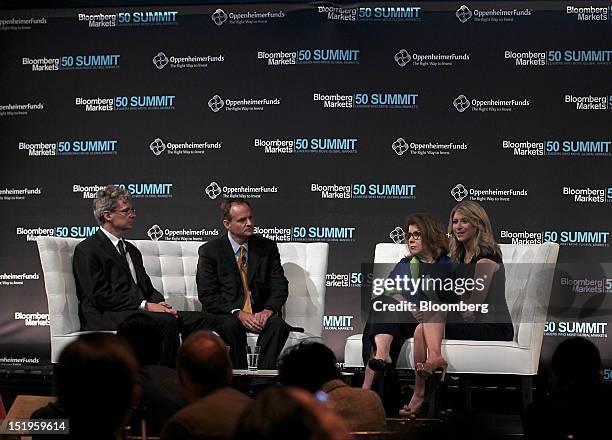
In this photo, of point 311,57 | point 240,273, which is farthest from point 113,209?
point 311,57

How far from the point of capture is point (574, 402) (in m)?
3.37

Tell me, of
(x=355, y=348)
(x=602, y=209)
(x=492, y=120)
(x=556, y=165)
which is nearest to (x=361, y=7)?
(x=492, y=120)

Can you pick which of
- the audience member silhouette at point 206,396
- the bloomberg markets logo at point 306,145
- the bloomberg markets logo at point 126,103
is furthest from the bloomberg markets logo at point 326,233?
the audience member silhouette at point 206,396

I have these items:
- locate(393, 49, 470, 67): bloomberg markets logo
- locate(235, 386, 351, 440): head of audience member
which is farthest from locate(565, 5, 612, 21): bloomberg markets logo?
locate(235, 386, 351, 440): head of audience member

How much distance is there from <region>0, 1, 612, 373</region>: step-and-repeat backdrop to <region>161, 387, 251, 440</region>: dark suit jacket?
5.30 metres

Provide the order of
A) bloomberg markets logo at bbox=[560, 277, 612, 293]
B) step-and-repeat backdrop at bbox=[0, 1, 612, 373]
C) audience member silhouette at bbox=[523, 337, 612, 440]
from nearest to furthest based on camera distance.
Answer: audience member silhouette at bbox=[523, 337, 612, 440] < bloomberg markets logo at bbox=[560, 277, 612, 293] < step-and-repeat backdrop at bbox=[0, 1, 612, 373]

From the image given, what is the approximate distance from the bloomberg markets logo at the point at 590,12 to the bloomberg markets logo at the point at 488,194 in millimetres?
1454

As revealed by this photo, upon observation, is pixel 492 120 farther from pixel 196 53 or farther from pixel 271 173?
pixel 196 53

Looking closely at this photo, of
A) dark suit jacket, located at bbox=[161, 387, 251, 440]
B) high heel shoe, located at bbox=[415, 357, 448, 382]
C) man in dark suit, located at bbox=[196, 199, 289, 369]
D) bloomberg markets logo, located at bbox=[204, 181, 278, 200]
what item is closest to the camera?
dark suit jacket, located at bbox=[161, 387, 251, 440]

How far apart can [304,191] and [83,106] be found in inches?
79.2

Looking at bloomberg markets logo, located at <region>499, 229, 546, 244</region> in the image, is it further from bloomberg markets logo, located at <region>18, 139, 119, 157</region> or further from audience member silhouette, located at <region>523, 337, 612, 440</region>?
audience member silhouette, located at <region>523, 337, 612, 440</region>

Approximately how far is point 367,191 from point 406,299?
7.93ft

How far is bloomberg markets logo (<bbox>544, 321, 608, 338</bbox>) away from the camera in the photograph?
25.8 ft

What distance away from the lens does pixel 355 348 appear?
6.25 metres
